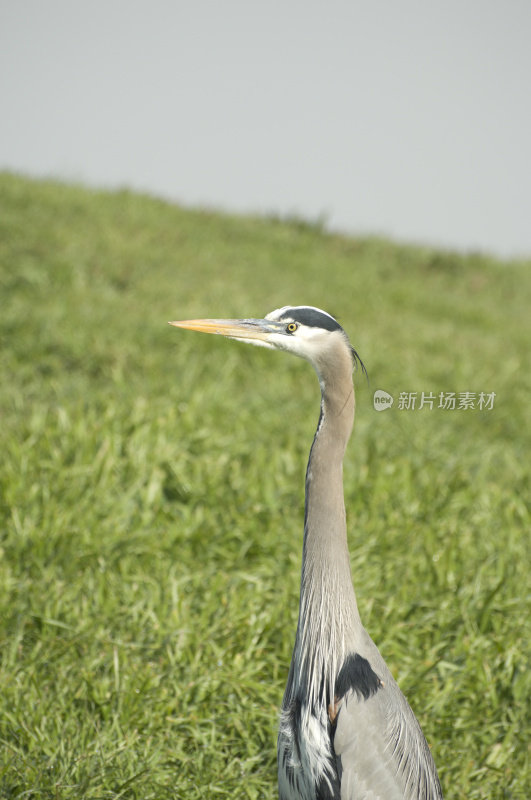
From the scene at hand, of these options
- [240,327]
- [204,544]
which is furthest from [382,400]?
[240,327]

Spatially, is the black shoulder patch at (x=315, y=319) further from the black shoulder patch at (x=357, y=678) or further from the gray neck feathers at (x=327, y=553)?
the black shoulder patch at (x=357, y=678)

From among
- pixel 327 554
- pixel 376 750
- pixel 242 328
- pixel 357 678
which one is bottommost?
pixel 376 750

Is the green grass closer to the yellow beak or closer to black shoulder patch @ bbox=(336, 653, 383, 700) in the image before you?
black shoulder patch @ bbox=(336, 653, 383, 700)

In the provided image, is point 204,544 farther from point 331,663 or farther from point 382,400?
point 382,400

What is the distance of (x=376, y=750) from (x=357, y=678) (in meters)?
0.20

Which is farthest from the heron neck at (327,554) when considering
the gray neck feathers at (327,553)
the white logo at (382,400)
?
the white logo at (382,400)

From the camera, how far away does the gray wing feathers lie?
2080 mm

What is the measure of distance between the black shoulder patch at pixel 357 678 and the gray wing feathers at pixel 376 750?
0.02 meters

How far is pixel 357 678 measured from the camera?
214 cm

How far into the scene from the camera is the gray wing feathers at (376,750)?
6.82 ft

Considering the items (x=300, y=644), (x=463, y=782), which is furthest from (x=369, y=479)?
(x=300, y=644)

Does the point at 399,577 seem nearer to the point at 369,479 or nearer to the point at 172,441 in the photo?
the point at 369,479

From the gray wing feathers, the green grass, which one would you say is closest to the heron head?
the gray wing feathers

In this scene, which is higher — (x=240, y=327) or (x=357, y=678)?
(x=240, y=327)
